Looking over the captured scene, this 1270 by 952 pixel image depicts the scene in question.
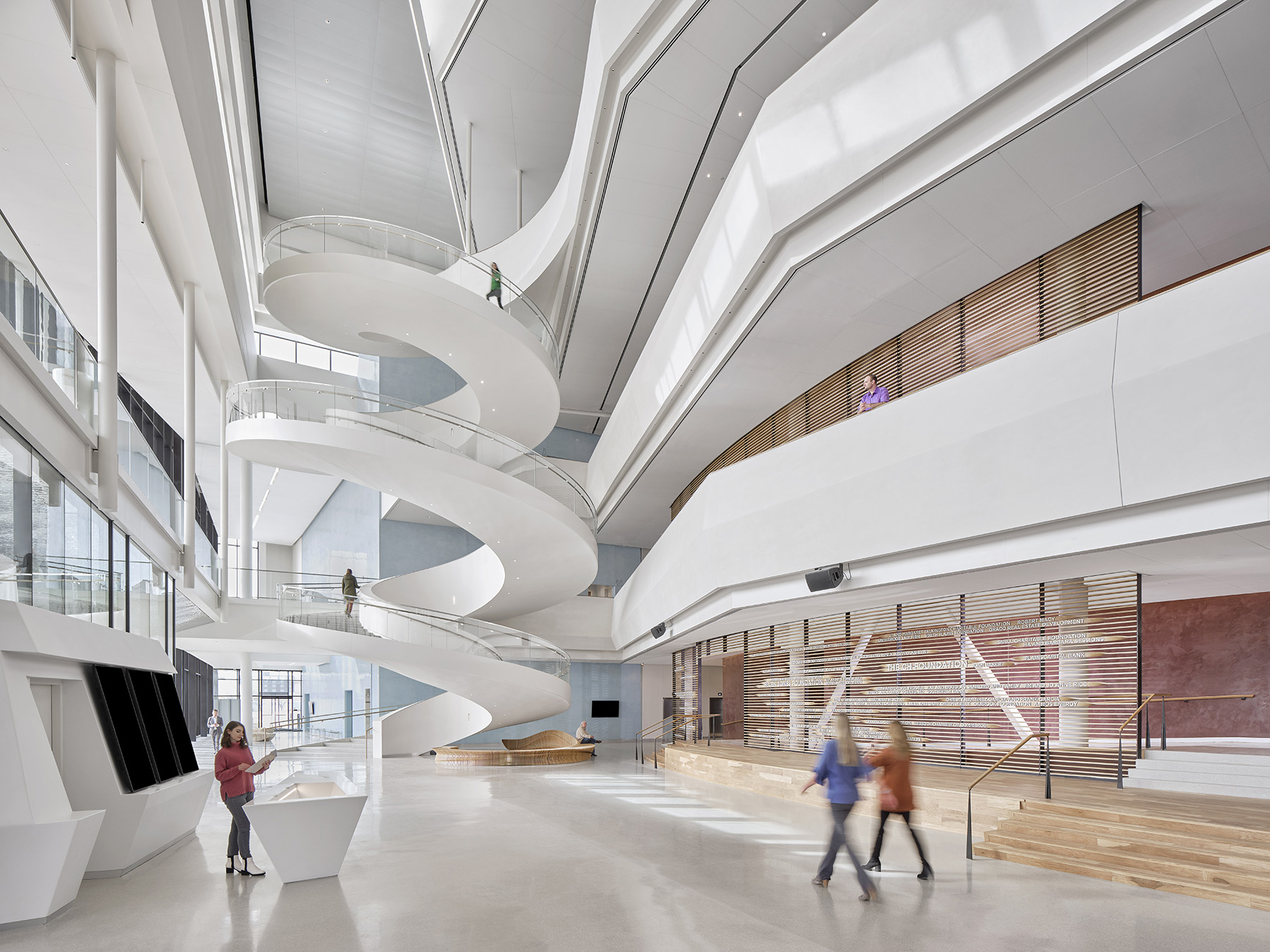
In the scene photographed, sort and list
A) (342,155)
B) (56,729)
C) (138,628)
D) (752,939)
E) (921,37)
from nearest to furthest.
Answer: (752,939)
(56,729)
(921,37)
(138,628)
(342,155)

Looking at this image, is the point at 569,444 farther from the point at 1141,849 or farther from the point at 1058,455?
the point at 1141,849

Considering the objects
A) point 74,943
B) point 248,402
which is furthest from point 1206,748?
point 248,402

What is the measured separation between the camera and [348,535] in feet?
91.2

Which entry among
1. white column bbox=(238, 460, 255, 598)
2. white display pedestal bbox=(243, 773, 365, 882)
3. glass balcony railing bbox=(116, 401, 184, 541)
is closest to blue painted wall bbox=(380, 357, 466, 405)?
white column bbox=(238, 460, 255, 598)

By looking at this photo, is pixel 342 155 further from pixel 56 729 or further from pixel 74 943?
pixel 74 943

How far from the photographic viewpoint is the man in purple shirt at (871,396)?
11961 millimetres

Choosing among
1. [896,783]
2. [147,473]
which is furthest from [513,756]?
[896,783]

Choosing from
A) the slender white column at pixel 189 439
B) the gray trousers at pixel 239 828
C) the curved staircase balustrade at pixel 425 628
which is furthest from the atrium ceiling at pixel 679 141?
the gray trousers at pixel 239 828

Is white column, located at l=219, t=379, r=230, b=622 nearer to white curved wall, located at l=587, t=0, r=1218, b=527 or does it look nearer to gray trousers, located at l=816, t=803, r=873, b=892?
white curved wall, located at l=587, t=0, r=1218, b=527

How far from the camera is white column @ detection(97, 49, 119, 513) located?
8.84 metres

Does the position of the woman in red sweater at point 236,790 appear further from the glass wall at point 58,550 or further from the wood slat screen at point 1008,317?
the wood slat screen at point 1008,317

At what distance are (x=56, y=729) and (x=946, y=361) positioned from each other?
1082cm

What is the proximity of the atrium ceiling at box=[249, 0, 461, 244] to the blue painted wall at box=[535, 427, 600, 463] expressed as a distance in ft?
22.8

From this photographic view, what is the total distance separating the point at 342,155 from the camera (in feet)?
74.4
